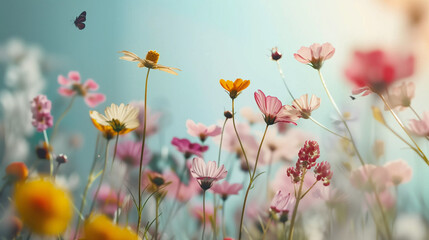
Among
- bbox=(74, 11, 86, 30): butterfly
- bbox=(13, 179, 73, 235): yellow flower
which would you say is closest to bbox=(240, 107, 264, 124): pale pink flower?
bbox=(74, 11, 86, 30): butterfly

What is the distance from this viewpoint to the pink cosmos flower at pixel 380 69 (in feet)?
0.96

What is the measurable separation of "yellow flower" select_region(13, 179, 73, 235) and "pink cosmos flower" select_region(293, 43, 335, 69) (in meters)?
0.23

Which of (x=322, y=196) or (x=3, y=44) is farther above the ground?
(x=3, y=44)

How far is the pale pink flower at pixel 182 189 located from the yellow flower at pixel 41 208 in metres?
0.26

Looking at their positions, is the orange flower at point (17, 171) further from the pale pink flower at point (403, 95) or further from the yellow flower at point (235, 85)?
the pale pink flower at point (403, 95)

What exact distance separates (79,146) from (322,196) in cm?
29

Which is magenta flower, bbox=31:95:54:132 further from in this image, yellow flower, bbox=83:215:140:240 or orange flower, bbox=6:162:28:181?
yellow flower, bbox=83:215:140:240

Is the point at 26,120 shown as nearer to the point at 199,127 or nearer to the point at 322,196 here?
the point at 199,127

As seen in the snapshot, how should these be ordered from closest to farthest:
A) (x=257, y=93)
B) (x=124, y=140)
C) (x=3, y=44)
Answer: (x=257, y=93), (x=124, y=140), (x=3, y=44)

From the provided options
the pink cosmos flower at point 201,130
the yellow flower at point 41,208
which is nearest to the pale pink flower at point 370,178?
the pink cosmos flower at point 201,130

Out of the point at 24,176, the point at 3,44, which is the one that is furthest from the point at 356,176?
the point at 3,44

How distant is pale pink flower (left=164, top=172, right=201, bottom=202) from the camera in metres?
0.40

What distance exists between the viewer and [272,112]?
300 mm

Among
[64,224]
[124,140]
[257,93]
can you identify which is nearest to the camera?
[64,224]
